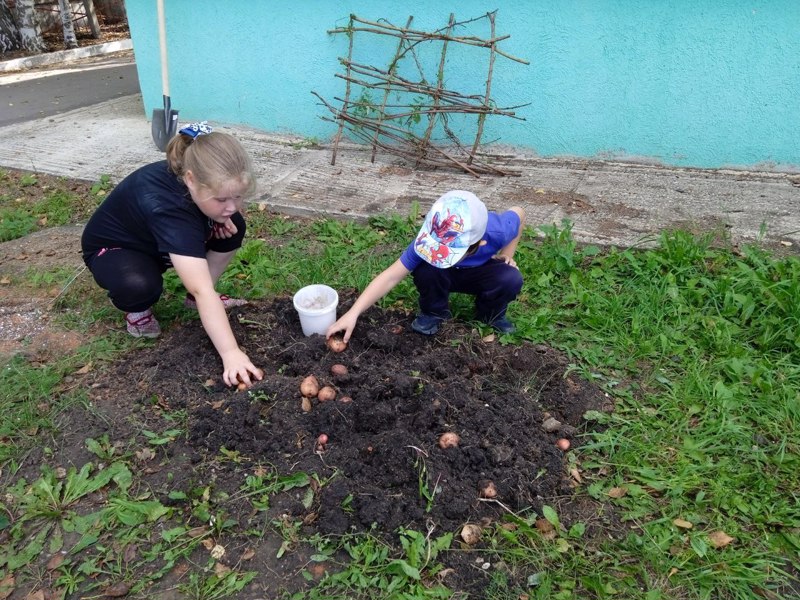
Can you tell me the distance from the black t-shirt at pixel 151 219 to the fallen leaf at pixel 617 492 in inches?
73.5

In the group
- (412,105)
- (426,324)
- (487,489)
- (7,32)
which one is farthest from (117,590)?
(7,32)

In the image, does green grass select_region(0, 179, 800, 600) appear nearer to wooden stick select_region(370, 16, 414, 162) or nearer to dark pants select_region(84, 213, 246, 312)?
dark pants select_region(84, 213, 246, 312)

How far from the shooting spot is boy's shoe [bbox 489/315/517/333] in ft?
9.65

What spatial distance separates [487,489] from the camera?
207 cm

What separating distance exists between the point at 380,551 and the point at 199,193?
4.98 feet

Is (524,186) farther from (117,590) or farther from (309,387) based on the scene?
(117,590)

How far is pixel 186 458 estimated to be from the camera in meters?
2.22

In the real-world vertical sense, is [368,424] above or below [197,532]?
above

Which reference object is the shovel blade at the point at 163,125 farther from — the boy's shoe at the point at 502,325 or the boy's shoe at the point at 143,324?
the boy's shoe at the point at 502,325

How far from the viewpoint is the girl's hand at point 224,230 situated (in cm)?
289

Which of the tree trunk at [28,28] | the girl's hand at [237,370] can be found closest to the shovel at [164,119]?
the girl's hand at [237,370]

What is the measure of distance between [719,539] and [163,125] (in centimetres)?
461

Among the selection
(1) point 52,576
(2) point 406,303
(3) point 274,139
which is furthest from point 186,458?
(3) point 274,139

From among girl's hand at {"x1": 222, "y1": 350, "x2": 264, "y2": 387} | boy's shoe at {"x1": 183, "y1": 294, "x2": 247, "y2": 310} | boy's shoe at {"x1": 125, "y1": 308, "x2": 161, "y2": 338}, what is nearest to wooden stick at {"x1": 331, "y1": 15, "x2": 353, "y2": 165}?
boy's shoe at {"x1": 183, "y1": 294, "x2": 247, "y2": 310}
